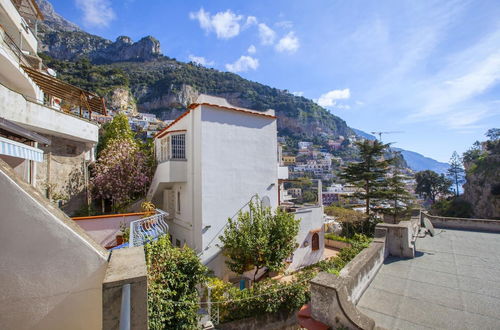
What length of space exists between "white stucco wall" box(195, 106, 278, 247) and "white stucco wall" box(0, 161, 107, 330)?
318 inches

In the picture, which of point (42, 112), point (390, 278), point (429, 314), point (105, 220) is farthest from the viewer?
point (105, 220)

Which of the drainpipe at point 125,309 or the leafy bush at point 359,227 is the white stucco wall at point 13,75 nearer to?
the drainpipe at point 125,309

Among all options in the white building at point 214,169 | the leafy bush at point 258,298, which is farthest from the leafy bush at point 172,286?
the white building at point 214,169

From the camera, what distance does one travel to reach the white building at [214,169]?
434 inches

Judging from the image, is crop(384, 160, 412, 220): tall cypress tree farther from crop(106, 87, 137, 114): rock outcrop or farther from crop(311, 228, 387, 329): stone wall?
crop(106, 87, 137, 114): rock outcrop

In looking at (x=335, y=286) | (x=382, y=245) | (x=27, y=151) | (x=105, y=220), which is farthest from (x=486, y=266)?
(x=105, y=220)

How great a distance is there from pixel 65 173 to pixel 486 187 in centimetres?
5427

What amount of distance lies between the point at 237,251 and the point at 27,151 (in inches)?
326

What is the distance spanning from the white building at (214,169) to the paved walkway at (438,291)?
7306mm

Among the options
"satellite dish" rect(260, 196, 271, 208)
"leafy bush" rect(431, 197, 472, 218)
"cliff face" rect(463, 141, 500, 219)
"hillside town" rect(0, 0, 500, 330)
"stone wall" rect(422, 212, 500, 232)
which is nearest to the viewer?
"hillside town" rect(0, 0, 500, 330)

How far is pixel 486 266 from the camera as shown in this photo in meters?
6.03

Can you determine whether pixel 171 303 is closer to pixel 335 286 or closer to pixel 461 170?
pixel 335 286

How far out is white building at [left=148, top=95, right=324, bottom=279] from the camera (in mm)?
11031

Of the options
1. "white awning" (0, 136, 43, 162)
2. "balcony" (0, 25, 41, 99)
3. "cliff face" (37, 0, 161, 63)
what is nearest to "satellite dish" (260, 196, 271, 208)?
"white awning" (0, 136, 43, 162)
